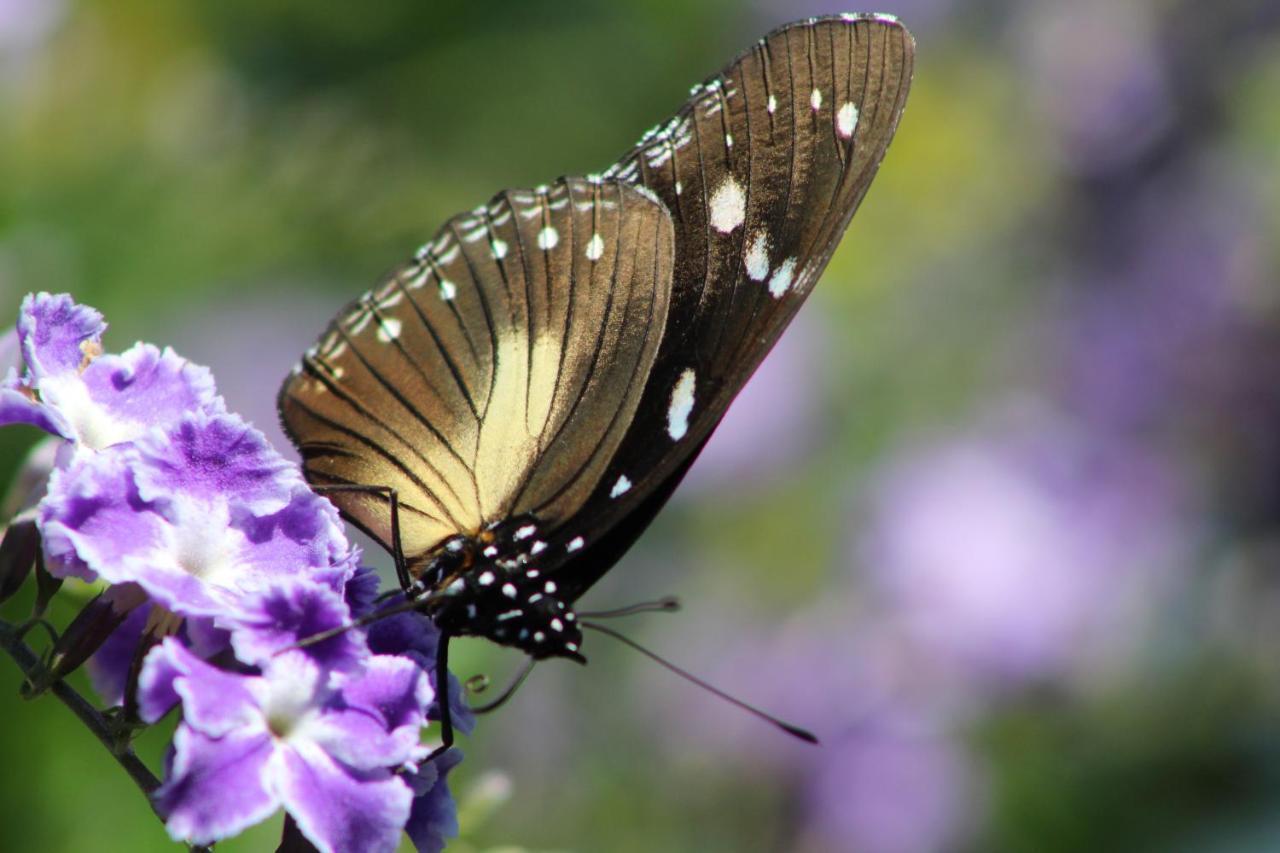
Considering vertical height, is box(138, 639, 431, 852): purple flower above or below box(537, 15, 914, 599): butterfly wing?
below

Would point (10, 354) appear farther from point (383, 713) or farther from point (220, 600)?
point (383, 713)

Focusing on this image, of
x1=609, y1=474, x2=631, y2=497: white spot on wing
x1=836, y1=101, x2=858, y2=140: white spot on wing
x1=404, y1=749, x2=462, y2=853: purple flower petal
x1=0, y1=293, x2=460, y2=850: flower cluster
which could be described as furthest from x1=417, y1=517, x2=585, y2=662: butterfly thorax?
x1=836, y1=101, x2=858, y2=140: white spot on wing

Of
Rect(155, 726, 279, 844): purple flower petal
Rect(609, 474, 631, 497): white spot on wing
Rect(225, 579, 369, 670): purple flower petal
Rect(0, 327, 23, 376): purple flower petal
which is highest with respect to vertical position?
Rect(609, 474, 631, 497): white spot on wing

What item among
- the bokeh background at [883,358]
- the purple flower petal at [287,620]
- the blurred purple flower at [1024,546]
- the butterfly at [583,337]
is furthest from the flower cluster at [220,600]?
the blurred purple flower at [1024,546]

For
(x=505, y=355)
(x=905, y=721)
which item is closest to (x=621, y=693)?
(x=905, y=721)

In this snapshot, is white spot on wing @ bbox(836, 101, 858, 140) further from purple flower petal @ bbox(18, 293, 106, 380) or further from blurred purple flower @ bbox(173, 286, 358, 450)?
blurred purple flower @ bbox(173, 286, 358, 450)

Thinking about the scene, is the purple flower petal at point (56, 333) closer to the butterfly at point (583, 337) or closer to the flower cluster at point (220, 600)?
the flower cluster at point (220, 600)

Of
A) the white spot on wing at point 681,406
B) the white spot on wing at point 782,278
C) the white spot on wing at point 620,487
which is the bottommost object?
the white spot on wing at point 620,487
